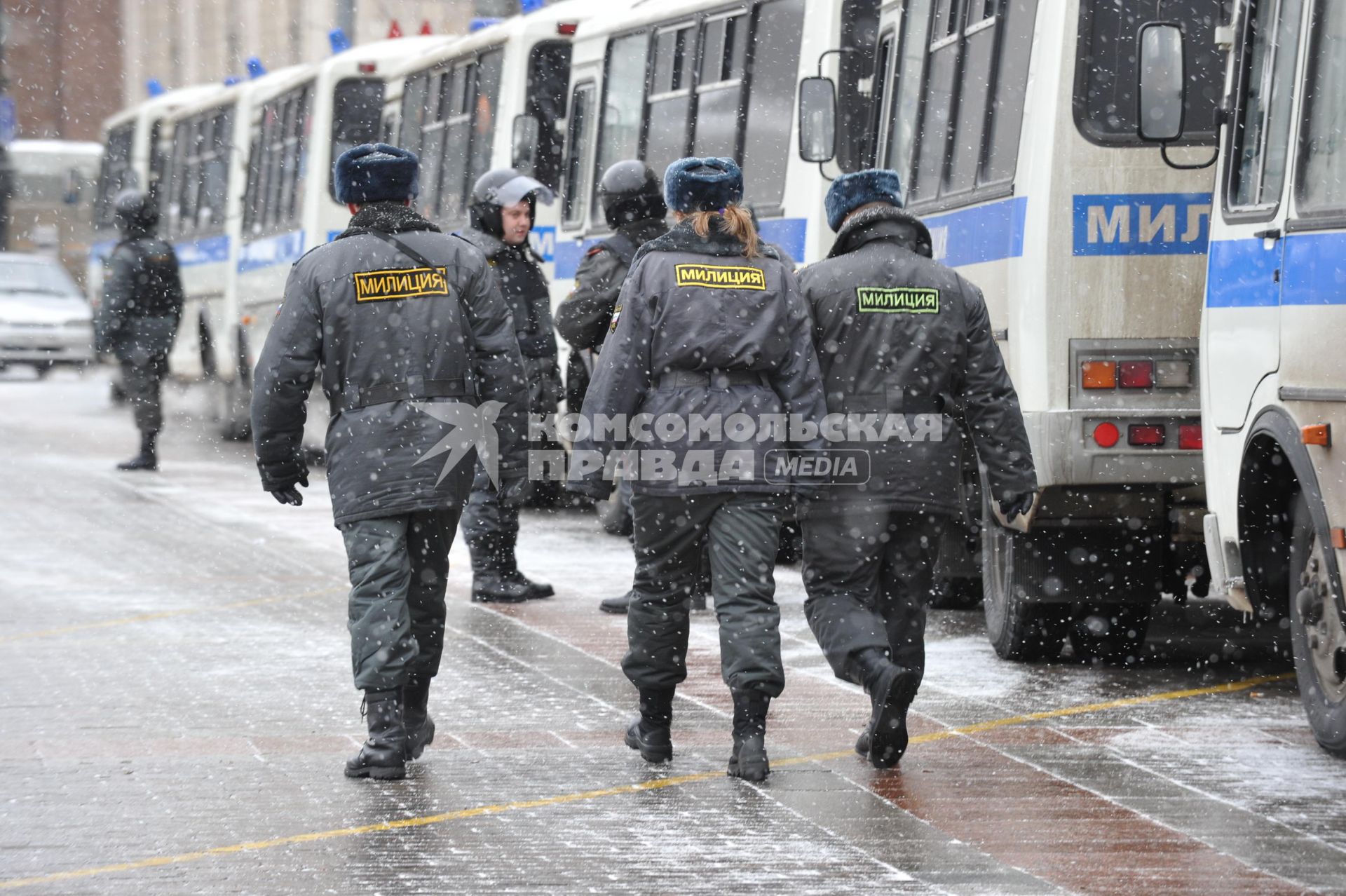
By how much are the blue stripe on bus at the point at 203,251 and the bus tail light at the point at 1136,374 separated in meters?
17.8

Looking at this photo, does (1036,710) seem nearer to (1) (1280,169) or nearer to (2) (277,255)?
(1) (1280,169)

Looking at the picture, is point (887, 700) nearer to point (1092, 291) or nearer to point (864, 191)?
point (864, 191)

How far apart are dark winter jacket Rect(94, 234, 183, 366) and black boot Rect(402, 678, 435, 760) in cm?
1160

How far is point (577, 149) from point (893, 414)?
9.31 m

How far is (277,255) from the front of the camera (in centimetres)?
2312

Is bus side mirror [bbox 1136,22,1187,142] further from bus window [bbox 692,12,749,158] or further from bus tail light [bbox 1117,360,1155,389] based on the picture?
bus window [bbox 692,12,749,158]

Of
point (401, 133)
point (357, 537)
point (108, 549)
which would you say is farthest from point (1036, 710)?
point (401, 133)

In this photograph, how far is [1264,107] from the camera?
757 centimetres

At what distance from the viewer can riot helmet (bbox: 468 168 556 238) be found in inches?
411

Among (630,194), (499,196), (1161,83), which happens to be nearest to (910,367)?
(1161,83)

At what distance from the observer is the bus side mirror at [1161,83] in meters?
7.60

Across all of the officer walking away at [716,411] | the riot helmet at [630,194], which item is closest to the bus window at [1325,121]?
the officer walking away at [716,411]

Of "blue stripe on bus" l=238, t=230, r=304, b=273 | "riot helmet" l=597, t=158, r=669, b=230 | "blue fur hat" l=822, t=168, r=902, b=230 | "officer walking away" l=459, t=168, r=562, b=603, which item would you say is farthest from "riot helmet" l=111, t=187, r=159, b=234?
"blue fur hat" l=822, t=168, r=902, b=230

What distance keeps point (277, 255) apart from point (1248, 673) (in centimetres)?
1545
